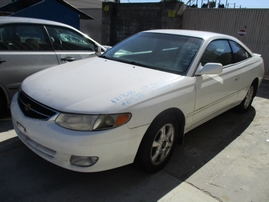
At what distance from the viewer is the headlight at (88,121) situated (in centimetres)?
212

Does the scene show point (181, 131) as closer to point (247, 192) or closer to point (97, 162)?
point (247, 192)

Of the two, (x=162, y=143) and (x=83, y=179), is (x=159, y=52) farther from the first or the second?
(x=83, y=179)

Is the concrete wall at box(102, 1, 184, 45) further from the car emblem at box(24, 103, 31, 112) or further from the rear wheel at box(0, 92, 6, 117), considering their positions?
the car emblem at box(24, 103, 31, 112)

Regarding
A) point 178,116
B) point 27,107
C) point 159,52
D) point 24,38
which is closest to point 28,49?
point 24,38

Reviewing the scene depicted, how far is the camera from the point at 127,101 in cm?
225

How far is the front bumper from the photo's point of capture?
82.4 inches

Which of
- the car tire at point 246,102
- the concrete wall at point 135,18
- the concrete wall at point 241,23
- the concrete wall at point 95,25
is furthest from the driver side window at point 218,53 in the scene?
the concrete wall at point 95,25

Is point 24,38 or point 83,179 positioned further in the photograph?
point 24,38

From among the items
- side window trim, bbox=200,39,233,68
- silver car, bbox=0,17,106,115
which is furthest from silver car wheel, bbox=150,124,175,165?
silver car, bbox=0,17,106,115

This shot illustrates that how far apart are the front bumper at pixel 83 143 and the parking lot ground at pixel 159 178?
34cm

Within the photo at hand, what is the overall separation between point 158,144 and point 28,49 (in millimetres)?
2714

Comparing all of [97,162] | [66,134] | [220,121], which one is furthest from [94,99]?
[220,121]

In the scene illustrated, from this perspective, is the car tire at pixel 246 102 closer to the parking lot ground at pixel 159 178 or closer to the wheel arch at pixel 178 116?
the parking lot ground at pixel 159 178

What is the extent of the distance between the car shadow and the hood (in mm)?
818
